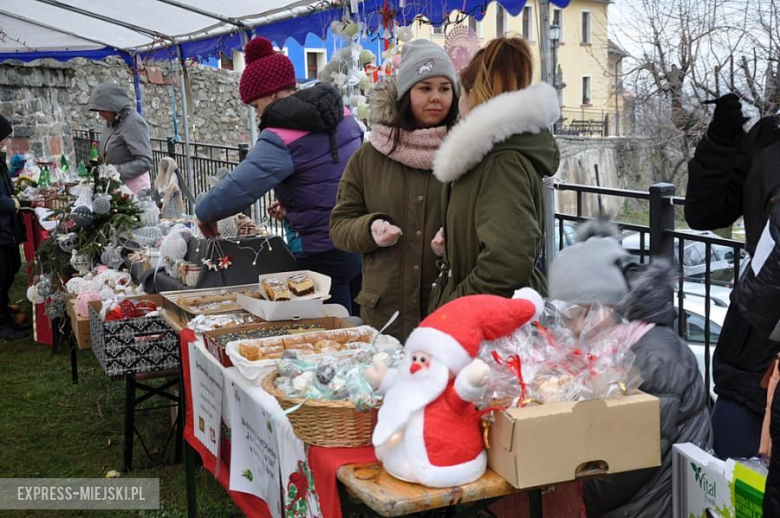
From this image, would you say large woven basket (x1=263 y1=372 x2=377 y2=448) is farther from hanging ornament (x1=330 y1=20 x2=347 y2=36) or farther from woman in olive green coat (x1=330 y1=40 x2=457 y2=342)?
hanging ornament (x1=330 y1=20 x2=347 y2=36)

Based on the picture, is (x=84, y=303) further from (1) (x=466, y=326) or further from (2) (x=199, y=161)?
(2) (x=199, y=161)

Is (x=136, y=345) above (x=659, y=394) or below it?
below

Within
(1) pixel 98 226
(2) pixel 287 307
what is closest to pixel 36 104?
(1) pixel 98 226

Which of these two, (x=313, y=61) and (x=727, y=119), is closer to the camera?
(x=727, y=119)

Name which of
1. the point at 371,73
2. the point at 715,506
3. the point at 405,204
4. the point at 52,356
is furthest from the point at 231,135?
the point at 715,506

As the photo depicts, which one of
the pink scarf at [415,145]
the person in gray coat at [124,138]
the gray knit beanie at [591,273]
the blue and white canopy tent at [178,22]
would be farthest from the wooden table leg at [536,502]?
the person in gray coat at [124,138]

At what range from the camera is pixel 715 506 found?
1629mm

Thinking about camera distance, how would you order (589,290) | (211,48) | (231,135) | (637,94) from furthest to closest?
1. (637,94)
2. (231,135)
3. (211,48)
4. (589,290)

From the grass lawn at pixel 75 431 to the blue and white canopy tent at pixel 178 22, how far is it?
8.11 ft

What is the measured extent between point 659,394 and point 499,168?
2.46ft

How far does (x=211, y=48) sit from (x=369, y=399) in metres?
6.30

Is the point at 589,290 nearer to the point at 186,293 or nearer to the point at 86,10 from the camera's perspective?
the point at 186,293

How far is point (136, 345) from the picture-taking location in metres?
3.38

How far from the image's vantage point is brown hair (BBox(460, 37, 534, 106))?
7.35 feet
